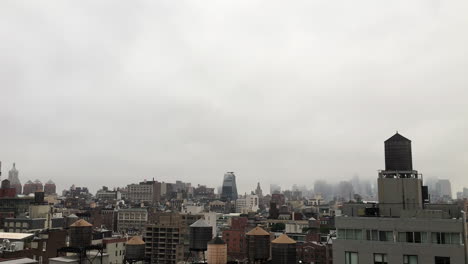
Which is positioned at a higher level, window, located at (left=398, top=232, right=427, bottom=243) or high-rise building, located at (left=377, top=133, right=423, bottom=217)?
high-rise building, located at (left=377, top=133, right=423, bottom=217)

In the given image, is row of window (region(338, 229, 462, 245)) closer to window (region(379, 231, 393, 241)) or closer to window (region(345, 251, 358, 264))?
window (region(379, 231, 393, 241))

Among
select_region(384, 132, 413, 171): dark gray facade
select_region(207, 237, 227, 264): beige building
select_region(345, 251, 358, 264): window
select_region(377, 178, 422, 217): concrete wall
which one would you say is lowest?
select_region(207, 237, 227, 264): beige building

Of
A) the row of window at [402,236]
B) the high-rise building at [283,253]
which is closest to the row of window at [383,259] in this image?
the row of window at [402,236]

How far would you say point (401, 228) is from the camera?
38.0 m

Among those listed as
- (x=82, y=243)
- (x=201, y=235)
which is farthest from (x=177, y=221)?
(x=201, y=235)

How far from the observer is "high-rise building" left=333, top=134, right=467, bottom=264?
36.5m

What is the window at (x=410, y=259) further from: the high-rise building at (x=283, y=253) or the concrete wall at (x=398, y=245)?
the high-rise building at (x=283, y=253)

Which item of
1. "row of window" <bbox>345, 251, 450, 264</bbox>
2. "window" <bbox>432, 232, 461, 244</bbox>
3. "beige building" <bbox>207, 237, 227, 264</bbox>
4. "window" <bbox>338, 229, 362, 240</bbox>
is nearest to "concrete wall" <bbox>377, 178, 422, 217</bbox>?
"window" <bbox>432, 232, 461, 244</bbox>

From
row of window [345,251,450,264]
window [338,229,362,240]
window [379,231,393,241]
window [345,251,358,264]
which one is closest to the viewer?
row of window [345,251,450,264]

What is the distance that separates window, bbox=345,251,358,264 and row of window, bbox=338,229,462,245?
56.9 inches

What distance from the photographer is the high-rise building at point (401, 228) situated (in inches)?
1437

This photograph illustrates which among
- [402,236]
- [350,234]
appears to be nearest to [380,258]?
[402,236]

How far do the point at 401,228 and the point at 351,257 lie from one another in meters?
5.59

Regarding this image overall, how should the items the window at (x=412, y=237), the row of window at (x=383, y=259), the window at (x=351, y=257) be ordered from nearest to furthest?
the row of window at (x=383, y=259) → the window at (x=412, y=237) → the window at (x=351, y=257)
